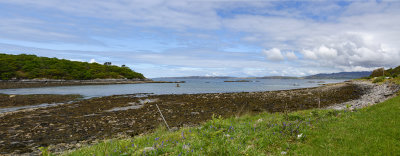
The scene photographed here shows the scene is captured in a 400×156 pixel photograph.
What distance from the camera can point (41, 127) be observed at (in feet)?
53.5

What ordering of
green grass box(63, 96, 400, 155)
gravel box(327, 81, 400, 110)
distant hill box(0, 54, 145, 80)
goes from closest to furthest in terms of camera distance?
green grass box(63, 96, 400, 155), gravel box(327, 81, 400, 110), distant hill box(0, 54, 145, 80)

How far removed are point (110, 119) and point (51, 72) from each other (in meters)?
148

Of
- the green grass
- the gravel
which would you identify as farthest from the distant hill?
the gravel

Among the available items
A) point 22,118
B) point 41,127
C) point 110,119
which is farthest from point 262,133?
point 22,118

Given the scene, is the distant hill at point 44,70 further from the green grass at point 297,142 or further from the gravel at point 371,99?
the gravel at point 371,99

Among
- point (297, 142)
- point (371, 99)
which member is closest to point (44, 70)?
point (371, 99)

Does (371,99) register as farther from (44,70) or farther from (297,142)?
(44,70)

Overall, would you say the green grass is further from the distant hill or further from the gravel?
the distant hill

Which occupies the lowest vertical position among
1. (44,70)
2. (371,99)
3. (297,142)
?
(371,99)

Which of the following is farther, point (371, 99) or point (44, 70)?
point (44, 70)

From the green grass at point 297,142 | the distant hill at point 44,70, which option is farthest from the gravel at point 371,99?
the distant hill at point 44,70

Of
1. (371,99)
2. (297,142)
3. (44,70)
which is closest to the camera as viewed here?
(297,142)

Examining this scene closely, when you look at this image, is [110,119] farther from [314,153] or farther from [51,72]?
[51,72]

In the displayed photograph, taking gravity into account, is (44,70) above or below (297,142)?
above
